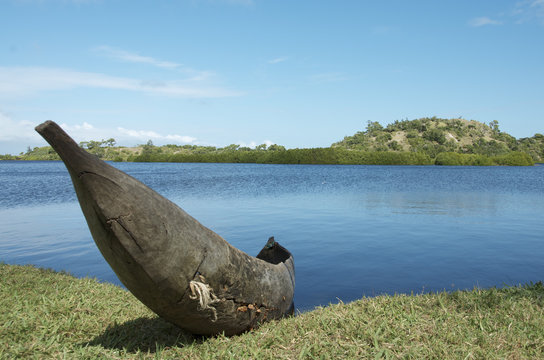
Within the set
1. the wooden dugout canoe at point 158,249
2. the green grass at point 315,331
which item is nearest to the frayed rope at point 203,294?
the wooden dugout canoe at point 158,249

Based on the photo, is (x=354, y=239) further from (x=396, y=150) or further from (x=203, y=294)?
(x=396, y=150)

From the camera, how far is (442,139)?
11725 cm

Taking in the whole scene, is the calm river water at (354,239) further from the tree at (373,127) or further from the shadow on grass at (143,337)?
the tree at (373,127)

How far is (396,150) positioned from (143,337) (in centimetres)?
11876

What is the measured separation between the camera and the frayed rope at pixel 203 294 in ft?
10.5

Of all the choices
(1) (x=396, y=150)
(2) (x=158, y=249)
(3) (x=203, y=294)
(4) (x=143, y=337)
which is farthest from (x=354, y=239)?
(1) (x=396, y=150)

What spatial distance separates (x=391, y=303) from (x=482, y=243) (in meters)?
8.45

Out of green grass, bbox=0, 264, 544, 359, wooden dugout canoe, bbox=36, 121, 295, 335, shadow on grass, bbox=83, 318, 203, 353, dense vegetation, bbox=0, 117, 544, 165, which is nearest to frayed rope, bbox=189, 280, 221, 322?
wooden dugout canoe, bbox=36, 121, 295, 335

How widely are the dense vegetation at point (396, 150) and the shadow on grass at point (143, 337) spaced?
8818cm

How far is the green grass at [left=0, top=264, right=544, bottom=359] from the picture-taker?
3.49 m

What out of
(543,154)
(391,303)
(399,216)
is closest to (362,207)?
(399,216)

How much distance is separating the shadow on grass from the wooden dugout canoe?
0.32 metres

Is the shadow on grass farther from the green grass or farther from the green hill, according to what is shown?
the green hill

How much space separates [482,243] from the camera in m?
11.6
